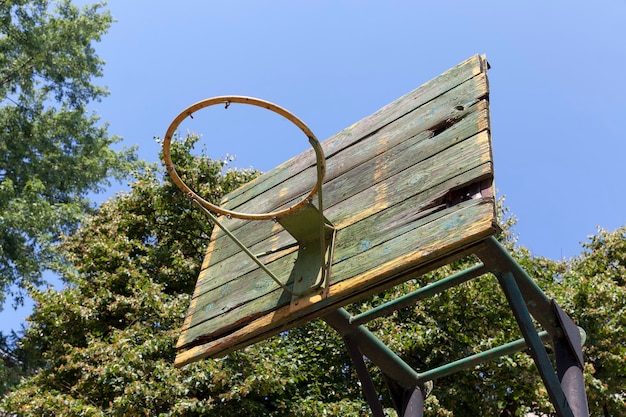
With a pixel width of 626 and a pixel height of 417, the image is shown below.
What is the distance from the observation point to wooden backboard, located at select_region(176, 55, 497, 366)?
283 cm

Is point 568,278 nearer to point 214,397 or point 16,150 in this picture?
point 214,397

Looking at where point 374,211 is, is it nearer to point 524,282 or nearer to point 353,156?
point 353,156

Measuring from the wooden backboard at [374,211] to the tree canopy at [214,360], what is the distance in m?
4.94

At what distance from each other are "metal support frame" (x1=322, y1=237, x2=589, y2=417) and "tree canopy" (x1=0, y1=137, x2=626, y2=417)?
14.5 feet

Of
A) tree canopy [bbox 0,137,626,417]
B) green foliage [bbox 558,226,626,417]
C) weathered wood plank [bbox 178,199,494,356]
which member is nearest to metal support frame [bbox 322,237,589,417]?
weathered wood plank [bbox 178,199,494,356]

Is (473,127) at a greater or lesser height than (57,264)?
lesser

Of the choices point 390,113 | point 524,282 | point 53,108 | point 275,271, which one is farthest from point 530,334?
point 53,108

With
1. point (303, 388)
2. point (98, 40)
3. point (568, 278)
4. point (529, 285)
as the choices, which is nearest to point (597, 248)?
point (568, 278)

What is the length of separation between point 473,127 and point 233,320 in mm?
1601

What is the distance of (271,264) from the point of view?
3.55 meters

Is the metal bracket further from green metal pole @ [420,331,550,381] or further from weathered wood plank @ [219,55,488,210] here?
green metal pole @ [420,331,550,381]

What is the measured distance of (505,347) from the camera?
405 cm

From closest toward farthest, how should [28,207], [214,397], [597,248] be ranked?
[214,397], [28,207], [597,248]

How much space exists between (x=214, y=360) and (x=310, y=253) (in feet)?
18.5
